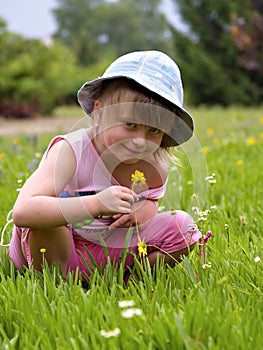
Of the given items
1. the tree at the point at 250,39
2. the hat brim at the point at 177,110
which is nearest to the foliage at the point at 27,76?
the tree at the point at 250,39

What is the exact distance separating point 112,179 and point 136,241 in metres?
0.24

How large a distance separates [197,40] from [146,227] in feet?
49.5

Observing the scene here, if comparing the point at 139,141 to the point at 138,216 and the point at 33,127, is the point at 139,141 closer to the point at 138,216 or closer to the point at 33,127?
the point at 138,216

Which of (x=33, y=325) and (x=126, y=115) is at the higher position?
(x=126, y=115)

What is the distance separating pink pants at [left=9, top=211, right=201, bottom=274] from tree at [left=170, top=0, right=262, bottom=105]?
1378 cm

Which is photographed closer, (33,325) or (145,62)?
(33,325)

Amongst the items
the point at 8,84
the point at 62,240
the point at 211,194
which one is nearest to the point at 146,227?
the point at 62,240

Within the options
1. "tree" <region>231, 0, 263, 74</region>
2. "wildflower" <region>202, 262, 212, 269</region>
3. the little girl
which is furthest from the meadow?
"tree" <region>231, 0, 263, 74</region>

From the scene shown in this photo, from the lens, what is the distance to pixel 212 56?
16.2 metres

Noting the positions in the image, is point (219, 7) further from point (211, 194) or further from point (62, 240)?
point (62, 240)

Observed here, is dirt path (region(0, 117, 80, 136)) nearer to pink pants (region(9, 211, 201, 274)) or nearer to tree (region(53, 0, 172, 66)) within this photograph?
pink pants (region(9, 211, 201, 274))

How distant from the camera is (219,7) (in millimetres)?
15844

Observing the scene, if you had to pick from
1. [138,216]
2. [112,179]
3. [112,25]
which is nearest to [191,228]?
[138,216]

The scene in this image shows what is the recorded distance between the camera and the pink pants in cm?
212
